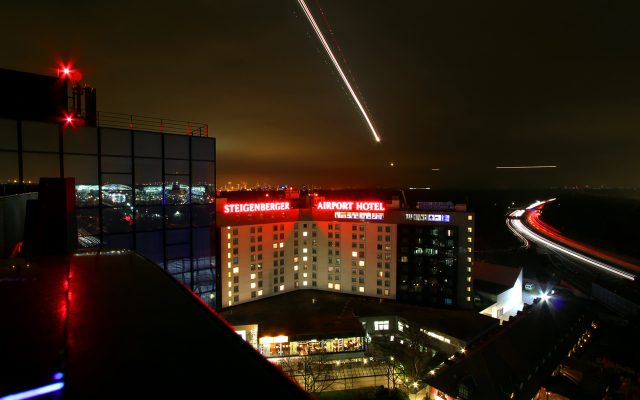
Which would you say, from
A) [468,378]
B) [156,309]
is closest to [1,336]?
[156,309]

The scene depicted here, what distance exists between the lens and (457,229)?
38.0 metres

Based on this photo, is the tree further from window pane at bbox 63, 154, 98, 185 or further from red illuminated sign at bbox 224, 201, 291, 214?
window pane at bbox 63, 154, 98, 185

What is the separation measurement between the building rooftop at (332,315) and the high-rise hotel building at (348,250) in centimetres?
268

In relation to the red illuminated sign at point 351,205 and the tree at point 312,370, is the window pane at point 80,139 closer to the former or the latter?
the tree at point 312,370

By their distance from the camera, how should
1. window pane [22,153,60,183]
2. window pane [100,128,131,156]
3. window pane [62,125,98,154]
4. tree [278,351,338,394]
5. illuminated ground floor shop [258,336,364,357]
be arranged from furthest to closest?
illuminated ground floor shop [258,336,364,357] → tree [278,351,338,394] → window pane [100,128,131,156] → window pane [62,125,98,154] → window pane [22,153,60,183]

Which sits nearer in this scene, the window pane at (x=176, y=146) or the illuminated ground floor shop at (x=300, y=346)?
the window pane at (x=176, y=146)

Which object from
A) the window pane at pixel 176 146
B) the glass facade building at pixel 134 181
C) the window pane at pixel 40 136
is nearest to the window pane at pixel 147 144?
the glass facade building at pixel 134 181

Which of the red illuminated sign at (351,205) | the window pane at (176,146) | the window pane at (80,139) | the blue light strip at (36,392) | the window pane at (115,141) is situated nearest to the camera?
the blue light strip at (36,392)

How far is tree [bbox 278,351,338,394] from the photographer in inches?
981

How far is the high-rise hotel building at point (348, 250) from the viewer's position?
124 feet

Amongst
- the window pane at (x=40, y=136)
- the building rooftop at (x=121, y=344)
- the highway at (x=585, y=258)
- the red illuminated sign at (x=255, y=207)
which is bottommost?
the highway at (x=585, y=258)

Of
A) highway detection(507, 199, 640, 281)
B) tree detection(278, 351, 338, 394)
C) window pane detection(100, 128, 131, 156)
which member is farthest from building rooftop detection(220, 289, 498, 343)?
highway detection(507, 199, 640, 281)

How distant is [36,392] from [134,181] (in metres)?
14.4

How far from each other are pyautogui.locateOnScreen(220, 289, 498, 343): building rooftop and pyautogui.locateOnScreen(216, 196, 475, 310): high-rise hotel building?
2.68 m
